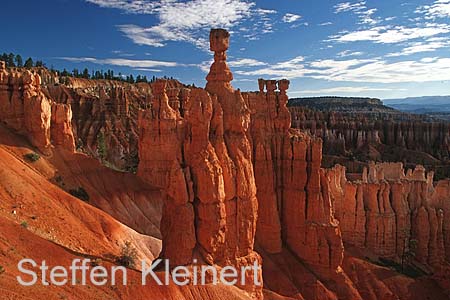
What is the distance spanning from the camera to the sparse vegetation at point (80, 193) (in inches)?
1189

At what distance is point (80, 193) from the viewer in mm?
30703

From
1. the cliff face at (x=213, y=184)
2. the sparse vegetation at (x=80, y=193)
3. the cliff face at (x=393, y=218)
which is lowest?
the cliff face at (x=393, y=218)

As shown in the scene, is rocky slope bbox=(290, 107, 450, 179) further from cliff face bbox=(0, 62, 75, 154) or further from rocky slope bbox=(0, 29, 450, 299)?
cliff face bbox=(0, 62, 75, 154)

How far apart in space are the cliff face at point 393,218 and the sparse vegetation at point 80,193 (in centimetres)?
2246

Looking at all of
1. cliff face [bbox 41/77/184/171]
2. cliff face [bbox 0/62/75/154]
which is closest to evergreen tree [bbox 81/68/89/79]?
cliff face [bbox 41/77/184/171]

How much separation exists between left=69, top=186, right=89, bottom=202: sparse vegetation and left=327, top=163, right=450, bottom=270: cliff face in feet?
73.7

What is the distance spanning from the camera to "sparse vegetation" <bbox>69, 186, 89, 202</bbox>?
30203mm

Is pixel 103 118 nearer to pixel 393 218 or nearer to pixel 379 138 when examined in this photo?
pixel 393 218

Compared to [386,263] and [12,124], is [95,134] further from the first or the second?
[386,263]

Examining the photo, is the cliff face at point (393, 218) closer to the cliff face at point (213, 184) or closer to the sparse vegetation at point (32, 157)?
the cliff face at point (213, 184)

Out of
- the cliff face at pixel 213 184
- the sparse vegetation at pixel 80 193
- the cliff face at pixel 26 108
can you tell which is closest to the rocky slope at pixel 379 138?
the sparse vegetation at pixel 80 193

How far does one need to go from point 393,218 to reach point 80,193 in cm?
2827

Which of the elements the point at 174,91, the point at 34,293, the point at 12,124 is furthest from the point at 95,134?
the point at 34,293

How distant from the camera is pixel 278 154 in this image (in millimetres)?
28672
